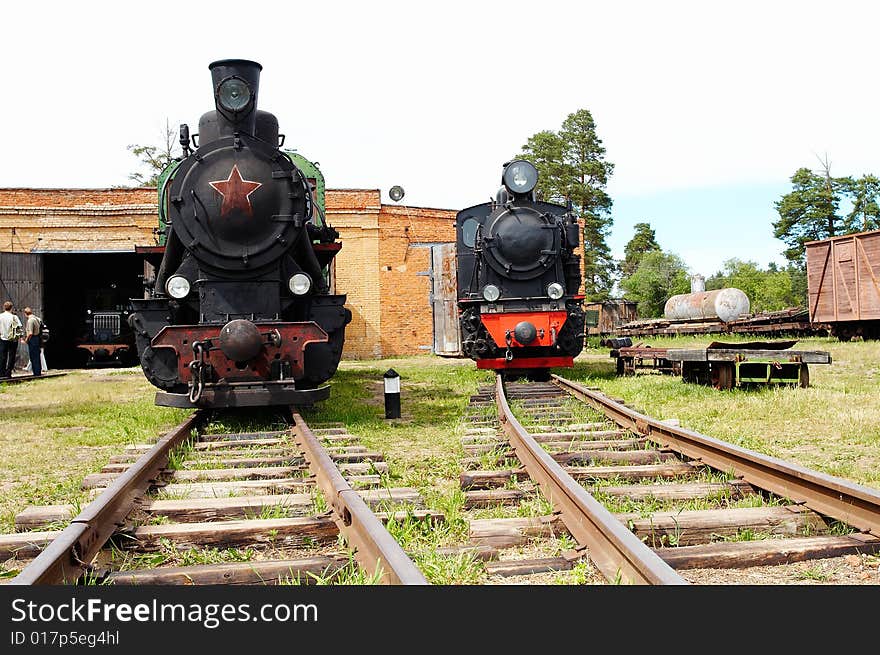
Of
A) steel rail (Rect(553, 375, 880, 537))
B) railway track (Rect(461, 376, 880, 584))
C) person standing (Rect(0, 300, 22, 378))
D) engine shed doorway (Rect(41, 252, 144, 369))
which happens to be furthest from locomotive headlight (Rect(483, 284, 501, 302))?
engine shed doorway (Rect(41, 252, 144, 369))

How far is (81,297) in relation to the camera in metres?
25.2

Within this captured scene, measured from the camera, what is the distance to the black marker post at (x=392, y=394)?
7707mm

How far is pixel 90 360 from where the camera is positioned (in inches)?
873

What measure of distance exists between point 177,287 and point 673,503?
490cm

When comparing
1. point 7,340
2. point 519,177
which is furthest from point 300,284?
point 7,340

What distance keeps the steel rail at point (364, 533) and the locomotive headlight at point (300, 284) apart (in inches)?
126

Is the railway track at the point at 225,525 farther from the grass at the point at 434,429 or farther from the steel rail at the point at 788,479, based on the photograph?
the steel rail at the point at 788,479

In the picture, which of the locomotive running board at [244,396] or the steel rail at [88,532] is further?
the locomotive running board at [244,396]

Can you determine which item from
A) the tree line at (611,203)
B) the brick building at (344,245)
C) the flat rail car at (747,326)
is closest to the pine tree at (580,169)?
the tree line at (611,203)

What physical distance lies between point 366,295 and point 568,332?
36.8ft

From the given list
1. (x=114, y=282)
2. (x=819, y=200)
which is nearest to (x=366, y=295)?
Result: (x=114, y=282)

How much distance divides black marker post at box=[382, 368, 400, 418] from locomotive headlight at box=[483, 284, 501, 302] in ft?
12.0

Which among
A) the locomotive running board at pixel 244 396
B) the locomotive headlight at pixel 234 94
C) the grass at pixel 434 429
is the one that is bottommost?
the grass at pixel 434 429

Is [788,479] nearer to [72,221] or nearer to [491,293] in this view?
[491,293]
